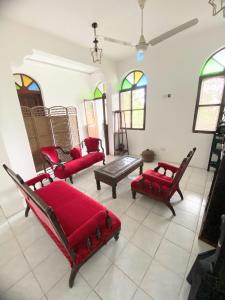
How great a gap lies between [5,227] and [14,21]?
342cm

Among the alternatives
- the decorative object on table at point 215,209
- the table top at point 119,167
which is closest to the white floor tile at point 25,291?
the table top at point 119,167

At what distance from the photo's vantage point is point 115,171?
276 centimetres

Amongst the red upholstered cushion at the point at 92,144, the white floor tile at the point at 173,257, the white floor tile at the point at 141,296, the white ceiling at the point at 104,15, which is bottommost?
the white floor tile at the point at 141,296

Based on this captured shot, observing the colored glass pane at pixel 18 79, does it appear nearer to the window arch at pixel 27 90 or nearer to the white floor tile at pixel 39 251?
the window arch at pixel 27 90

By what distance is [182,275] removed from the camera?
1.43 m

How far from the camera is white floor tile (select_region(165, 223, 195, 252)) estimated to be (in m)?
1.75

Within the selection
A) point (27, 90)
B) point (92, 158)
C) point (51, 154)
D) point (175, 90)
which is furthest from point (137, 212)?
point (27, 90)

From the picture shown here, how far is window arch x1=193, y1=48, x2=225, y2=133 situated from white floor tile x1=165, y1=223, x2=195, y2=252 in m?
2.56

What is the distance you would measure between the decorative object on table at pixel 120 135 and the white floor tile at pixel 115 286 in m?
3.74

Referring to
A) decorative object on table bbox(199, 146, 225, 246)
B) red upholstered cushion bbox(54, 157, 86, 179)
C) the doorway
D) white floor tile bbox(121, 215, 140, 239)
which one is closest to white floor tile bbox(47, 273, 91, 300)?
white floor tile bbox(121, 215, 140, 239)

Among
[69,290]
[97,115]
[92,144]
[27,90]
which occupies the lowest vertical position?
[69,290]

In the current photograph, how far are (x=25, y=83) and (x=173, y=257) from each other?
533 centimetres

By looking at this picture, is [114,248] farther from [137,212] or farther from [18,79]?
[18,79]

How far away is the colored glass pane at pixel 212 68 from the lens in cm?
306
